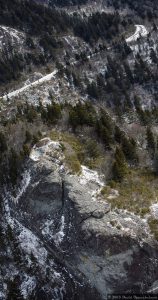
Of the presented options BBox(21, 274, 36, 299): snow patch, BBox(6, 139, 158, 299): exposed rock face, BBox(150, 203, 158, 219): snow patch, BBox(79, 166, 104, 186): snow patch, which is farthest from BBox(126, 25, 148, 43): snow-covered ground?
BBox(21, 274, 36, 299): snow patch

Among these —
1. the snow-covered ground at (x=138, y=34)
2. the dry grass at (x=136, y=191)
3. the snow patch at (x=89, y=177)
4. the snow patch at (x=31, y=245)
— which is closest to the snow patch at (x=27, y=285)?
the snow patch at (x=31, y=245)

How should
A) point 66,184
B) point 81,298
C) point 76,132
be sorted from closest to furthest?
point 81,298 → point 66,184 → point 76,132

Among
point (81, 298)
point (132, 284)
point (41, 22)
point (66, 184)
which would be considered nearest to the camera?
point (132, 284)

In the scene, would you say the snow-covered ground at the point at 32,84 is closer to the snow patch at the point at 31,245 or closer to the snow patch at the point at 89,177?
the snow patch at the point at 31,245

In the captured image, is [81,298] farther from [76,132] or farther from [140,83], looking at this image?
[140,83]

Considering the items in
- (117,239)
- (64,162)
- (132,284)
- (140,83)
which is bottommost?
(140,83)

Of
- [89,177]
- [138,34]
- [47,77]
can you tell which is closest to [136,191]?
[89,177]

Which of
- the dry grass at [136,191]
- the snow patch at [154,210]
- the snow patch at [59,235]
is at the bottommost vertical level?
the snow patch at [59,235]

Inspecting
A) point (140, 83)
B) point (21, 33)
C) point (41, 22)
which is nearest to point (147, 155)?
point (140, 83)

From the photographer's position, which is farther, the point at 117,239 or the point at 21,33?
the point at 21,33
